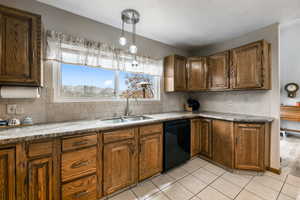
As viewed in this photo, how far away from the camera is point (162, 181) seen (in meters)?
1.97

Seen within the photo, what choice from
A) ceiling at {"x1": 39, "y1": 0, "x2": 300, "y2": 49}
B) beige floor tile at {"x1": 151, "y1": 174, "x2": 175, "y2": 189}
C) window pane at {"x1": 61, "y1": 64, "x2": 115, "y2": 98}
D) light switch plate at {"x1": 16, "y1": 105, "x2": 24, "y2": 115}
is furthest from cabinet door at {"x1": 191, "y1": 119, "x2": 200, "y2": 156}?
light switch plate at {"x1": 16, "y1": 105, "x2": 24, "y2": 115}

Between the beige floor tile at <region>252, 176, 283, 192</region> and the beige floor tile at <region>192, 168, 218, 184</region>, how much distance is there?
616 millimetres

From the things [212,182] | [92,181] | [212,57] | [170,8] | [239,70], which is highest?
[170,8]

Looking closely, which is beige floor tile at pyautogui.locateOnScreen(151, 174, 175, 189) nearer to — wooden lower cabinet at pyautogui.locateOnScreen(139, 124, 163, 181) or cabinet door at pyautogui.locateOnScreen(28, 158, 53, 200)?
wooden lower cabinet at pyautogui.locateOnScreen(139, 124, 163, 181)

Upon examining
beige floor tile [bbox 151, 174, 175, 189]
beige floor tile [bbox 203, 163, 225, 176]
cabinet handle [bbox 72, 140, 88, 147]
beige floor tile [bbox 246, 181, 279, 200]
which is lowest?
beige floor tile [bbox 151, 174, 175, 189]

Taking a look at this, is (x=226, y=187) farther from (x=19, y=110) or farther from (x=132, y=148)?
(x=19, y=110)

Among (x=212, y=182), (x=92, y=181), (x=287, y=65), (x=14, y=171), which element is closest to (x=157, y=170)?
(x=212, y=182)

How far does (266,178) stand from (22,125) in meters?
3.49

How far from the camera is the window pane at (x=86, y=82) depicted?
1.94 m

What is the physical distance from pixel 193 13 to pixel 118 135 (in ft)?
6.79

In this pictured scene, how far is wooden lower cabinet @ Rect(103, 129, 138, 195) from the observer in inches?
61.7

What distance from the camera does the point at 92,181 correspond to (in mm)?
1480

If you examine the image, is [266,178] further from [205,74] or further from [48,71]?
[48,71]

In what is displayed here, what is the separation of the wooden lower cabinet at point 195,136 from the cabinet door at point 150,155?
2.72 feet
